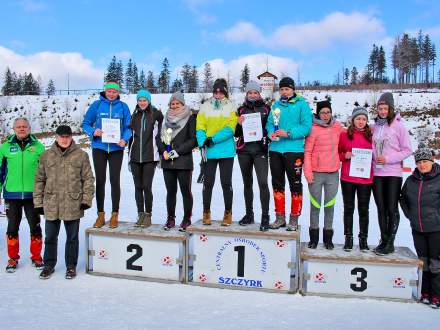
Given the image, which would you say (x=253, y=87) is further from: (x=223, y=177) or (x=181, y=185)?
(x=181, y=185)

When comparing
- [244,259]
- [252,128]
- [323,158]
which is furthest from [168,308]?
[323,158]

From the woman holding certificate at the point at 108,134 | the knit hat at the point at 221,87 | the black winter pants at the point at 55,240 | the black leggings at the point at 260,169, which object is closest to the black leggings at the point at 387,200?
the black leggings at the point at 260,169

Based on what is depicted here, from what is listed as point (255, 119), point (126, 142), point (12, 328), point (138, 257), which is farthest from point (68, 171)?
point (255, 119)

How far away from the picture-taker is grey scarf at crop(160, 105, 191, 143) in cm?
475

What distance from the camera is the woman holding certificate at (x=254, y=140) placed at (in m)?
4.45

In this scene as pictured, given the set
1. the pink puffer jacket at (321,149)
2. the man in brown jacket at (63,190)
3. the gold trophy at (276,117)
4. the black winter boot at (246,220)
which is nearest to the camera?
the pink puffer jacket at (321,149)

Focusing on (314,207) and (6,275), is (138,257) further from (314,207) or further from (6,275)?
(314,207)

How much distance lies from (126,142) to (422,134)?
22.3 metres

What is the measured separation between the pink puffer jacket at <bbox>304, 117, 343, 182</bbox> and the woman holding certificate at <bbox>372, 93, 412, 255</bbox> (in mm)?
414

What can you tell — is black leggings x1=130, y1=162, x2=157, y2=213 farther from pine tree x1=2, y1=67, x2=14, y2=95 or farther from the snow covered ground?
pine tree x1=2, y1=67, x2=14, y2=95

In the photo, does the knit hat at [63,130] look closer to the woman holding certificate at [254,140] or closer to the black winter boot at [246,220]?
the woman holding certificate at [254,140]

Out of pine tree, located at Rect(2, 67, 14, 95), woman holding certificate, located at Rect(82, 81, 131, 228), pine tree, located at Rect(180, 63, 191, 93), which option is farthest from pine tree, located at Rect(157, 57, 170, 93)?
woman holding certificate, located at Rect(82, 81, 131, 228)

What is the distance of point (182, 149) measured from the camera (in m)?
4.65

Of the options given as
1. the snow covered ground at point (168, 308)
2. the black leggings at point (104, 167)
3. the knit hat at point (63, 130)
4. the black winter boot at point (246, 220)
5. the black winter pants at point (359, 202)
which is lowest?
the snow covered ground at point (168, 308)
